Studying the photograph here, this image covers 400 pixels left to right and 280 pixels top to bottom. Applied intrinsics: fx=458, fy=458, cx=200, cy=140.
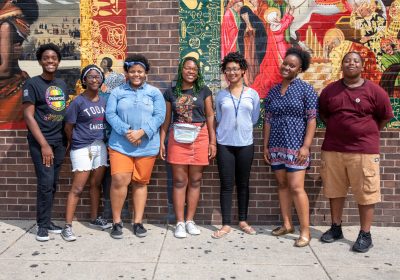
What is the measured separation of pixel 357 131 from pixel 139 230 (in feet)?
7.83

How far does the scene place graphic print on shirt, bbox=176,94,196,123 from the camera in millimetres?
4680

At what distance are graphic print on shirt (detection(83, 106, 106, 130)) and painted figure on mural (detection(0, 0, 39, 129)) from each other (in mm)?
1063

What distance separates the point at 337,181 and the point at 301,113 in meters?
0.77

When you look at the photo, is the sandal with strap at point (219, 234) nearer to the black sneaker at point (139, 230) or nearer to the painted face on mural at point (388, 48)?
the black sneaker at point (139, 230)

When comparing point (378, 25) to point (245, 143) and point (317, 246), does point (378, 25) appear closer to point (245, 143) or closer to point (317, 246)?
point (245, 143)

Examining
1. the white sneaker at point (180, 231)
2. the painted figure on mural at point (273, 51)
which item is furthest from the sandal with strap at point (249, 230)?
the painted figure on mural at point (273, 51)

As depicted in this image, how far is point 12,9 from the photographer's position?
5145 mm

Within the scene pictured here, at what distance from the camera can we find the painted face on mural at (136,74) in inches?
181

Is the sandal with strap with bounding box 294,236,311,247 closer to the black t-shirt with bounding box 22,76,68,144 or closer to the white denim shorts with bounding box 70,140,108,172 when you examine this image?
the white denim shorts with bounding box 70,140,108,172

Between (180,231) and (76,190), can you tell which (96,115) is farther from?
(180,231)

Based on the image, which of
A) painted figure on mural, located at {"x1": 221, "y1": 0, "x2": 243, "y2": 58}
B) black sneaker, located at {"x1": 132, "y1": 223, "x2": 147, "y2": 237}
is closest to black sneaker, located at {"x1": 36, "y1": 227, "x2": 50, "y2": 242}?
black sneaker, located at {"x1": 132, "y1": 223, "x2": 147, "y2": 237}

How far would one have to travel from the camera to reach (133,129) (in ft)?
15.0

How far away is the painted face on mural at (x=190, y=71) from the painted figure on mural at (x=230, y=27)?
21.8 inches

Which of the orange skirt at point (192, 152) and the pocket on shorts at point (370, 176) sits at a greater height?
the orange skirt at point (192, 152)
